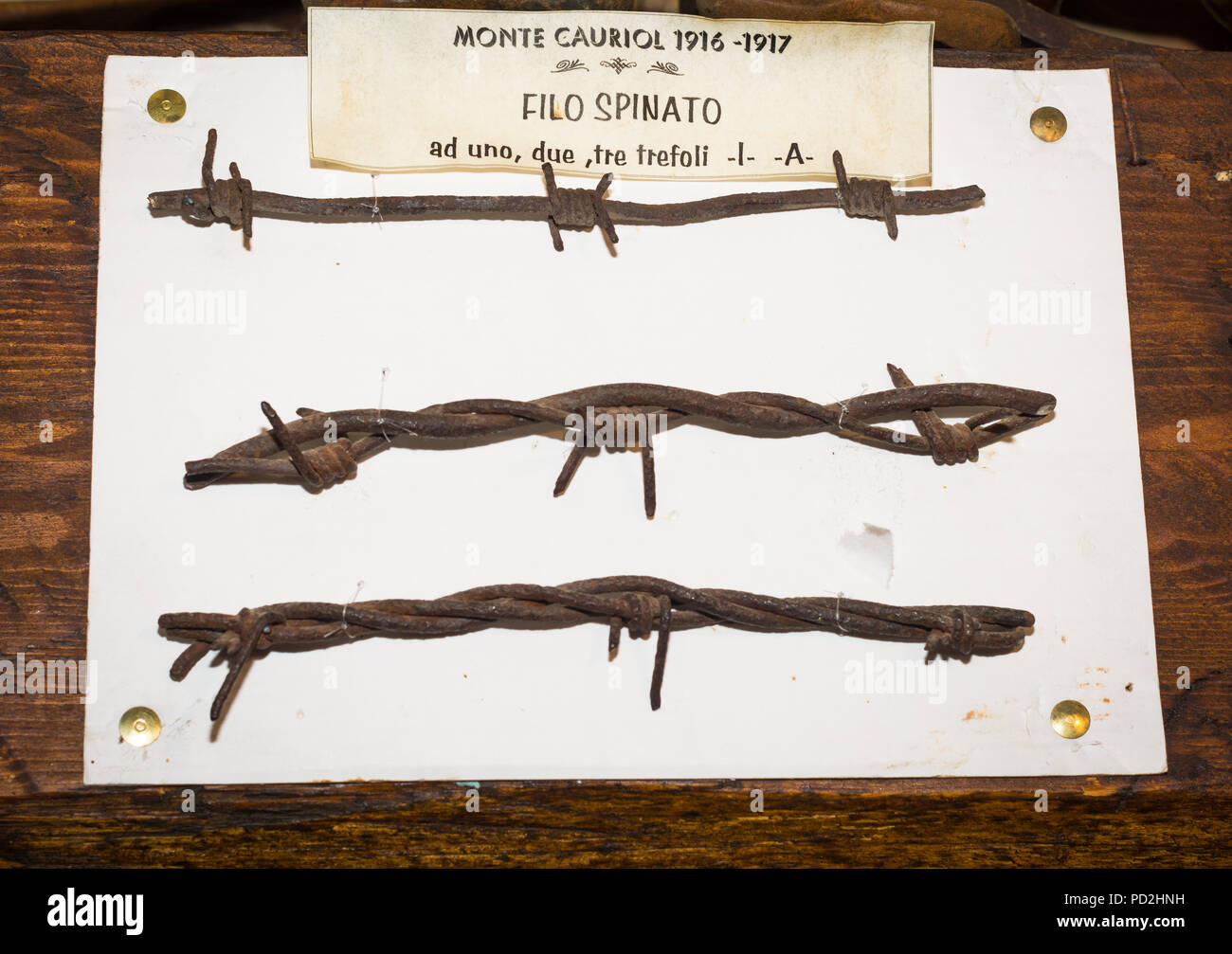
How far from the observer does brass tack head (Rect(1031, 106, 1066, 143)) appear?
152 cm

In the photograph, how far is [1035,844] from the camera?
1.36 m

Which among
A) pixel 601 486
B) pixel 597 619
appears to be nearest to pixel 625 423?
pixel 601 486

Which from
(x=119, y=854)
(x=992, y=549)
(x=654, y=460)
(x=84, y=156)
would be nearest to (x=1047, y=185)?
(x=992, y=549)

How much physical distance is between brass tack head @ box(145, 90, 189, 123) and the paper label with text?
0.20 metres

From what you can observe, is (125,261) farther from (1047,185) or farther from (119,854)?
(1047,185)

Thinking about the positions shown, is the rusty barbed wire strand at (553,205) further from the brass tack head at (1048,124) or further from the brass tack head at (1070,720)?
the brass tack head at (1070,720)

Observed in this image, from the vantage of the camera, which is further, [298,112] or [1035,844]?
[298,112]

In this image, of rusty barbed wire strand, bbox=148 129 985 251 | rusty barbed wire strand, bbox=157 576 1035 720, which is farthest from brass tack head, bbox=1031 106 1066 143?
rusty barbed wire strand, bbox=157 576 1035 720

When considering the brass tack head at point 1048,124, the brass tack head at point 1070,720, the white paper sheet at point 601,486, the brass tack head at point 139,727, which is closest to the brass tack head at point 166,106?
the white paper sheet at point 601,486

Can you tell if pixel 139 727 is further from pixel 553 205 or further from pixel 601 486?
pixel 553 205

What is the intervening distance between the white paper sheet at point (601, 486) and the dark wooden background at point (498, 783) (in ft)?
0.11

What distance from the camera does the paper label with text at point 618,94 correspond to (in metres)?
1.45

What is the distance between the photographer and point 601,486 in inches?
55.7

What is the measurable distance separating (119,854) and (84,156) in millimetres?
964
